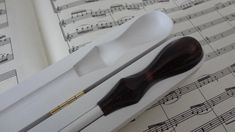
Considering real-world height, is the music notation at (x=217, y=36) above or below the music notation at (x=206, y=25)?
below

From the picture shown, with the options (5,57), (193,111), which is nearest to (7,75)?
(5,57)

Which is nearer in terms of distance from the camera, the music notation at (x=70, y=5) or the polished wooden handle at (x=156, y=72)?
the polished wooden handle at (x=156, y=72)

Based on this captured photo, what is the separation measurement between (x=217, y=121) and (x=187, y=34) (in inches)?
5.6

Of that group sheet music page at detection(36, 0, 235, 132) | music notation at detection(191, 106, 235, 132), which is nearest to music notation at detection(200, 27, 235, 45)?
sheet music page at detection(36, 0, 235, 132)

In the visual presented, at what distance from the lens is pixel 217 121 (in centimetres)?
37

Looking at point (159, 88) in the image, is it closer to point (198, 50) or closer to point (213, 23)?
point (198, 50)

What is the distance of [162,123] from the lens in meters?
0.36

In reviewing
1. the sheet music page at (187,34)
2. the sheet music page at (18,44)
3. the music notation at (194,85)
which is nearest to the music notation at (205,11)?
the sheet music page at (187,34)

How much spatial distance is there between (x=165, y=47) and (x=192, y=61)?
4cm

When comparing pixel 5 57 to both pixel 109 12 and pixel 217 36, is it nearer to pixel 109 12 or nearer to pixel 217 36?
pixel 109 12

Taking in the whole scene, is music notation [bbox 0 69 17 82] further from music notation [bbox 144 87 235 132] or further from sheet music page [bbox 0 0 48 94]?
music notation [bbox 144 87 235 132]

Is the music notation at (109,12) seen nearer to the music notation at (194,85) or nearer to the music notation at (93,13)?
the music notation at (93,13)

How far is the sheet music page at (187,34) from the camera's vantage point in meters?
0.36

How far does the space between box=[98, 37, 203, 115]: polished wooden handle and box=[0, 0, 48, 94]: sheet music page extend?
134mm
